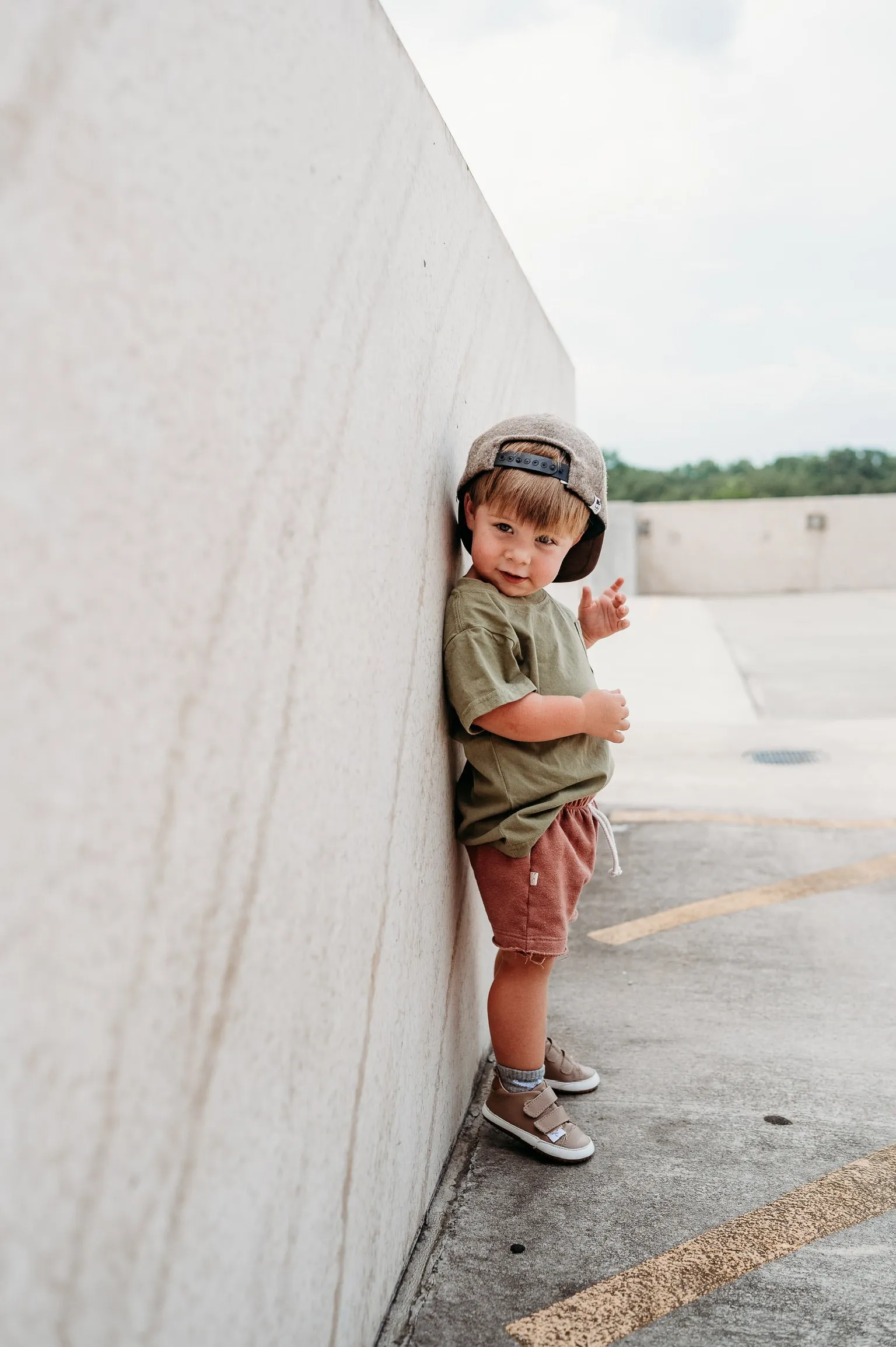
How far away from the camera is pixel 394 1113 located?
1573 mm

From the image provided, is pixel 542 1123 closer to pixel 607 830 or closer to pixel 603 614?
pixel 607 830

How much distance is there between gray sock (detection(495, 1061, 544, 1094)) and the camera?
6.70 ft

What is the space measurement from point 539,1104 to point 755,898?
5.52 feet

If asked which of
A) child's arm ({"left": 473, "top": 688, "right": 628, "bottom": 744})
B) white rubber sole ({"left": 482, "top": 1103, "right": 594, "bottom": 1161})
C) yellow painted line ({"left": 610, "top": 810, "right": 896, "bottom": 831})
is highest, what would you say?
child's arm ({"left": 473, "top": 688, "right": 628, "bottom": 744})

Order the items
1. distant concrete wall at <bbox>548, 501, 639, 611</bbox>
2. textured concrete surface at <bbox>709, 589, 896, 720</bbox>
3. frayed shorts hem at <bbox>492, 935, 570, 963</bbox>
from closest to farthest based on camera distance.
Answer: frayed shorts hem at <bbox>492, 935, 570, 963</bbox>
textured concrete surface at <bbox>709, 589, 896, 720</bbox>
distant concrete wall at <bbox>548, 501, 639, 611</bbox>

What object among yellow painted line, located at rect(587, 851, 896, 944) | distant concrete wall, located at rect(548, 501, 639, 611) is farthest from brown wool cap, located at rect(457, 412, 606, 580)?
distant concrete wall, located at rect(548, 501, 639, 611)

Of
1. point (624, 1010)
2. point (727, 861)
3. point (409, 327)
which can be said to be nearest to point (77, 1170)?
point (409, 327)

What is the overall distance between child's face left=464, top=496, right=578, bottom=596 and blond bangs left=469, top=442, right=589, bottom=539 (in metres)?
0.01

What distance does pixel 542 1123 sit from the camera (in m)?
1.99

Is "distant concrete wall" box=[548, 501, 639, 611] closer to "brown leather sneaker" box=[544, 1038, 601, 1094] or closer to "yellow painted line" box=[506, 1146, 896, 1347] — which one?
"brown leather sneaker" box=[544, 1038, 601, 1094]

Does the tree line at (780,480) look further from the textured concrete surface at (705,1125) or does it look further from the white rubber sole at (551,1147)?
the white rubber sole at (551,1147)

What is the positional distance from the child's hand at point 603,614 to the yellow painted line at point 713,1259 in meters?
1.16

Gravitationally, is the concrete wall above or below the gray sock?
above

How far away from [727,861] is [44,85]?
3558 mm
